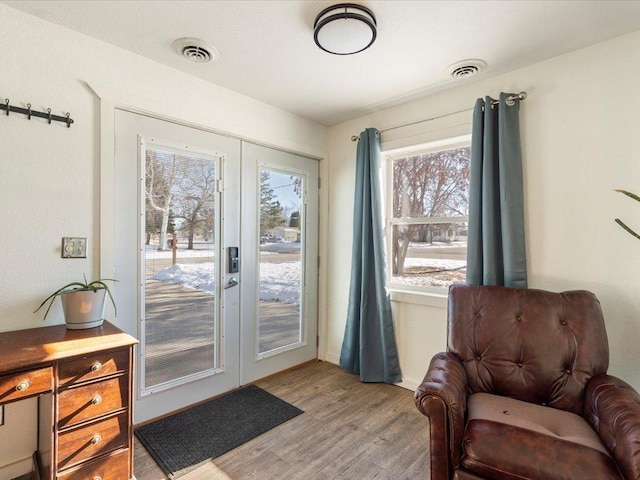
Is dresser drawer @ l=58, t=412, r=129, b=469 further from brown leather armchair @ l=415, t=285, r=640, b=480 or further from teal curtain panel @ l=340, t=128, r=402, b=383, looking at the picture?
teal curtain panel @ l=340, t=128, r=402, b=383

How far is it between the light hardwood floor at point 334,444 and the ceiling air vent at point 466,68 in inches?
95.7

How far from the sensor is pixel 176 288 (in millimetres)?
2340

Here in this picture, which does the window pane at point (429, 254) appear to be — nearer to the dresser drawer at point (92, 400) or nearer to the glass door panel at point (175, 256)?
the glass door panel at point (175, 256)

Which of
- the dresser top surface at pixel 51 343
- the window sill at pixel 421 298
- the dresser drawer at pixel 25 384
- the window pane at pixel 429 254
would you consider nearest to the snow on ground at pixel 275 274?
the window pane at pixel 429 254

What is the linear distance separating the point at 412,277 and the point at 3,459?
112 inches

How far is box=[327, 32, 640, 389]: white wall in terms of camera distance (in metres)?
1.87

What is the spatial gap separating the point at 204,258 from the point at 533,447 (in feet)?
7.17

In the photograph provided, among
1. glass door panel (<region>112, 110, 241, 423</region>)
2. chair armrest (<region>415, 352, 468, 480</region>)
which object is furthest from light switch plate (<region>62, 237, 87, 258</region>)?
chair armrest (<region>415, 352, 468, 480</region>)

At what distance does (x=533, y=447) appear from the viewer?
1.24 m

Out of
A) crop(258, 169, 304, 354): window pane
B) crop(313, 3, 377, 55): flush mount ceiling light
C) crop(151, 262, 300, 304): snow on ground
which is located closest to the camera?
crop(313, 3, 377, 55): flush mount ceiling light

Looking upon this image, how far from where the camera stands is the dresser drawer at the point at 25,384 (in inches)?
49.4

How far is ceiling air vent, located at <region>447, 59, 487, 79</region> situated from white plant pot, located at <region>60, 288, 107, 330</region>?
258cm

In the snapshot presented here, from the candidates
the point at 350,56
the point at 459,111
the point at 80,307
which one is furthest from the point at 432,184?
the point at 80,307

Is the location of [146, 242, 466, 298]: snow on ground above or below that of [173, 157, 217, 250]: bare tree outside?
below
